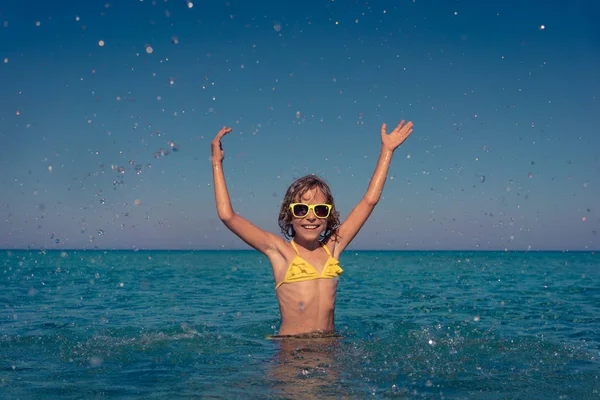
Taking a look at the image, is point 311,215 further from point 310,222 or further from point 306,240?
point 306,240

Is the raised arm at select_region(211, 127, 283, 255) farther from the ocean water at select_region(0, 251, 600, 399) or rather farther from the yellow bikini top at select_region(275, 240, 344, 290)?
the ocean water at select_region(0, 251, 600, 399)

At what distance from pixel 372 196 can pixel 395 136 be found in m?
0.83

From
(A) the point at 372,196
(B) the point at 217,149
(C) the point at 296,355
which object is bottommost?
(C) the point at 296,355

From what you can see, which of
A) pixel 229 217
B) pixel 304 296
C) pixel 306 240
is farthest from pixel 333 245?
pixel 229 217

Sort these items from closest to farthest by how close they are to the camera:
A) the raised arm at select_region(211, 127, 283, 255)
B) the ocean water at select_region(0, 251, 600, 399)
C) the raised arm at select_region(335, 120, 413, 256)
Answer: the ocean water at select_region(0, 251, 600, 399) < the raised arm at select_region(211, 127, 283, 255) < the raised arm at select_region(335, 120, 413, 256)

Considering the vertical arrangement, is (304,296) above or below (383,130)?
below

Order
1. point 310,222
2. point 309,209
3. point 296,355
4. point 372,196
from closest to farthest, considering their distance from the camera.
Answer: point 296,355 < point 309,209 < point 310,222 < point 372,196

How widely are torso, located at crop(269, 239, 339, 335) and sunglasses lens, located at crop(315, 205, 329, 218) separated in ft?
1.68

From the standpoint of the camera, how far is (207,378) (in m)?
5.20

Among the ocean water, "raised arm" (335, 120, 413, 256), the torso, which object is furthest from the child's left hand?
the ocean water

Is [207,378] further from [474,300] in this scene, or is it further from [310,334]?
[474,300]

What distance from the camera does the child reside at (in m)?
5.96

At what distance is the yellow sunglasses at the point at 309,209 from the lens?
5988 mm

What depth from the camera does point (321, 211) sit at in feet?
19.7
